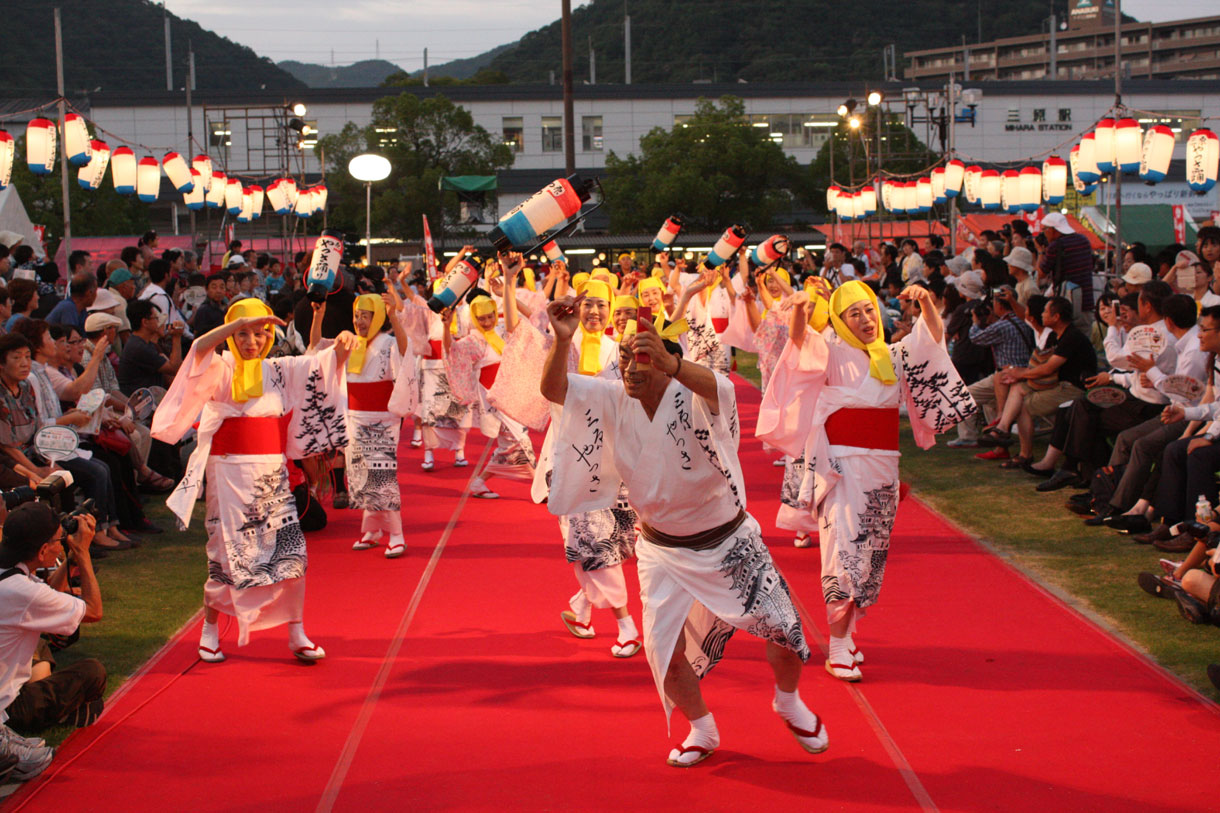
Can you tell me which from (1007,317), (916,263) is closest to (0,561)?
(1007,317)

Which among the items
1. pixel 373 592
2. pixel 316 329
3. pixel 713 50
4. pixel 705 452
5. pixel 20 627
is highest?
pixel 713 50

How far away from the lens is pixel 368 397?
8570 mm

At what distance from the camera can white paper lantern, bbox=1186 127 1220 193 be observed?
1352 cm

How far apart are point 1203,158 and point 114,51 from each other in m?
76.3

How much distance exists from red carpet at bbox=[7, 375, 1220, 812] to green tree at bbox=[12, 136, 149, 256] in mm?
28690

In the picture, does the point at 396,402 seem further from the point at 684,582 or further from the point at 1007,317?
the point at 1007,317

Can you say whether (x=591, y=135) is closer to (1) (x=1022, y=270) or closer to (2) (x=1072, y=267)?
(2) (x=1072, y=267)

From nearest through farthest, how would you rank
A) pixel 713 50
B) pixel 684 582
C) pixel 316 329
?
pixel 684 582, pixel 316 329, pixel 713 50

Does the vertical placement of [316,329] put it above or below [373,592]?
above

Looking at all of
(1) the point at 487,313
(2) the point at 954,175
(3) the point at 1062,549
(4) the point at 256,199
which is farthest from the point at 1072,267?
(4) the point at 256,199

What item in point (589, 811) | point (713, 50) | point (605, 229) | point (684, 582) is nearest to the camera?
point (589, 811)

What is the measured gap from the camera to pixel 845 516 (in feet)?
18.6

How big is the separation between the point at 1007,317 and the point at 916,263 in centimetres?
496

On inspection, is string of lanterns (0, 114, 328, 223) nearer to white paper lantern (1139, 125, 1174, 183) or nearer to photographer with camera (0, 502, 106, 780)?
photographer with camera (0, 502, 106, 780)
